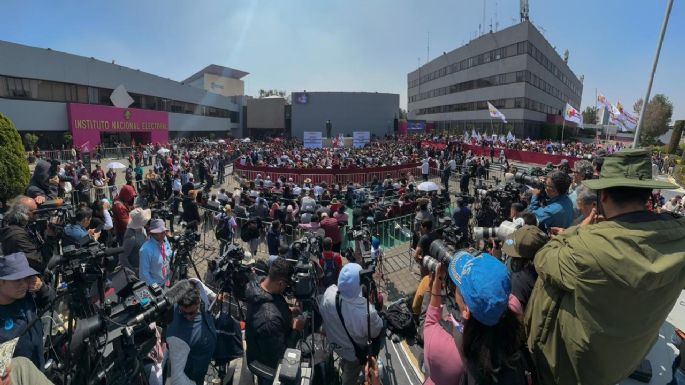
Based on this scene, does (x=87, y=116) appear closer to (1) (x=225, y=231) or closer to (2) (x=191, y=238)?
(1) (x=225, y=231)

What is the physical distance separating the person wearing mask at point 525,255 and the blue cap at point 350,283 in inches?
50.9

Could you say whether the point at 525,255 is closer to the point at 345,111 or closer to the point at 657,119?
the point at 345,111

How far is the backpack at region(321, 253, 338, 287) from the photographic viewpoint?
19.2ft

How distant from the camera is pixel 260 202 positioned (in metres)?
10.4

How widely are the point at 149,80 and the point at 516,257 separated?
45.9 metres

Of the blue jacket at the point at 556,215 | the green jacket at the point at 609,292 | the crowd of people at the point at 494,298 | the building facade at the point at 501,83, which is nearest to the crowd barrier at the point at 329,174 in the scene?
the crowd of people at the point at 494,298

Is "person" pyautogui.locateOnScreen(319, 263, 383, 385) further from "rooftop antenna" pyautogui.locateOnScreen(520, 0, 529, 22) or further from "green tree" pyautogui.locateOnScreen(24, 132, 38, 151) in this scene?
"rooftop antenna" pyautogui.locateOnScreen(520, 0, 529, 22)

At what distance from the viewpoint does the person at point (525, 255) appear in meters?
2.67

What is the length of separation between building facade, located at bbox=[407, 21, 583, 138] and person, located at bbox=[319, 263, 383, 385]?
150 ft

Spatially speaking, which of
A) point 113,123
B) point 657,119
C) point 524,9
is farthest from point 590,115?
point 113,123

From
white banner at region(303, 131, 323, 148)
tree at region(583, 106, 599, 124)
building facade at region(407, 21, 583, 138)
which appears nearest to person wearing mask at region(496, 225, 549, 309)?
white banner at region(303, 131, 323, 148)

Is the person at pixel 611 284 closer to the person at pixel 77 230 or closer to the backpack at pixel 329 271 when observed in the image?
the backpack at pixel 329 271

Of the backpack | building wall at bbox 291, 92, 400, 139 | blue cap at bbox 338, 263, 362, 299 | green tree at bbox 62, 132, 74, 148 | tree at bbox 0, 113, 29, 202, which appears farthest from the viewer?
building wall at bbox 291, 92, 400, 139

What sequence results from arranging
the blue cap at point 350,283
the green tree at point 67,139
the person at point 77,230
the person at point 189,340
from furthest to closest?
the green tree at point 67,139 < the person at point 77,230 < the blue cap at point 350,283 < the person at point 189,340
